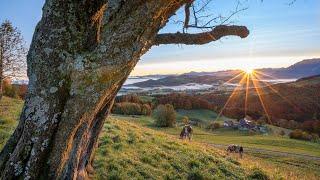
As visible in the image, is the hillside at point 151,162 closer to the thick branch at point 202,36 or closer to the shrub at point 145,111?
the thick branch at point 202,36

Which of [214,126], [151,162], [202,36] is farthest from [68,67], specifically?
[214,126]

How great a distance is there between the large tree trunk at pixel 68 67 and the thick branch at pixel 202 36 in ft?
10.1

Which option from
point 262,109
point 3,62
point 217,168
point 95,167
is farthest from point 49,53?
point 262,109

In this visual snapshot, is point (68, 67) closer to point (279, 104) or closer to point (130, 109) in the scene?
point (130, 109)

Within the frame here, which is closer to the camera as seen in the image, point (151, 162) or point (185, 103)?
point (151, 162)

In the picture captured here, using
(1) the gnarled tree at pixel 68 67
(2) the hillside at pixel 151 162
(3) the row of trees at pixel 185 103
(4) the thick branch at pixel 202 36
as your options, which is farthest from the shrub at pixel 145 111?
(1) the gnarled tree at pixel 68 67

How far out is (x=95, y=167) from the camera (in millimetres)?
13445

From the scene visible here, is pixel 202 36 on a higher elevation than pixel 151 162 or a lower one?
higher

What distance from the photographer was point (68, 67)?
634 centimetres

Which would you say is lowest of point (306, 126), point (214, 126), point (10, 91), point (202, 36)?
point (306, 126)

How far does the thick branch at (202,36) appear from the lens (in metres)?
9.72

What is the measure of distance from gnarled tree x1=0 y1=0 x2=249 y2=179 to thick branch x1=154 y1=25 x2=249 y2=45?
10.0ft

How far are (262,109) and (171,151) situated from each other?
152 meters

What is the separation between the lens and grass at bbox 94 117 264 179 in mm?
13828
